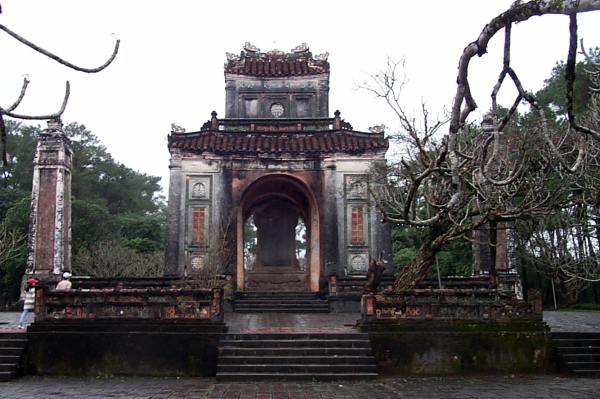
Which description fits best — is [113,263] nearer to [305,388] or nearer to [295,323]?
[295,323]

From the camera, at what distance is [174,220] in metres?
21.9

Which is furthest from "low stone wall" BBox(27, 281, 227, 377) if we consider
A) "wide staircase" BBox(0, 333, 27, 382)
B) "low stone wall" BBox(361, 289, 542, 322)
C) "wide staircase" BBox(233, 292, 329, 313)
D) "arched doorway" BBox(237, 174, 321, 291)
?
"arched doorway" BBox(237, 174, 321, 291)

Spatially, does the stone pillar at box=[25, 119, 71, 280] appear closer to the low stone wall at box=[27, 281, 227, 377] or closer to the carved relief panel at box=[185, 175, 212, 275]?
the carved relief panel at box=[185, 175, 212, 275]

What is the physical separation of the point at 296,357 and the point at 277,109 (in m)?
16.0

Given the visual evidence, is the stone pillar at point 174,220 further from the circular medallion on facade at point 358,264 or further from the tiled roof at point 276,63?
the tiled roof at point 276,63

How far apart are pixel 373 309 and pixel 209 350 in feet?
11.6

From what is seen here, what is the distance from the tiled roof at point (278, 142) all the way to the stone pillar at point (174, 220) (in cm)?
73

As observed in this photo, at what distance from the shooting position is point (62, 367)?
12.6 meters

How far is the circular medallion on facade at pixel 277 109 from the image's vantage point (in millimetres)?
26547

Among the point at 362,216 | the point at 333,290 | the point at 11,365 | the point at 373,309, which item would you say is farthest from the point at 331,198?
the point at 11,365

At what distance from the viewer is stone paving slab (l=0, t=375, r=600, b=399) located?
10141 mm

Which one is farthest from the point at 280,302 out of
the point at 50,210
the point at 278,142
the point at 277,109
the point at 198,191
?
the point at 277,109

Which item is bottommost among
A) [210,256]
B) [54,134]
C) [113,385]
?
[113,385]

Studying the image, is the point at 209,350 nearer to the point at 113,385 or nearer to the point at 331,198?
the point at 113,385
